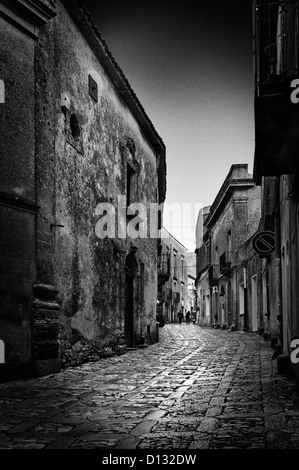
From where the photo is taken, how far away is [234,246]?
98.3ft

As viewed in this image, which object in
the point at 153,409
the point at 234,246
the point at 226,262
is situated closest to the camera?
the point at 153,409

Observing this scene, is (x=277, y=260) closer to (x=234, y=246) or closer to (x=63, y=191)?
(x=63, y=191)

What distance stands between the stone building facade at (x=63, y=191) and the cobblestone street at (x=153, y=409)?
107 centimetres

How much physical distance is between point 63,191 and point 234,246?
2024 centimetres

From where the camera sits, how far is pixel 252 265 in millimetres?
23547

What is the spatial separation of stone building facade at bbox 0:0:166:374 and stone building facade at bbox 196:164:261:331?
32.5 ft

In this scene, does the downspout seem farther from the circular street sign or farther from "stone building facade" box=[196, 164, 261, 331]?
"stone building facade" box=[196, 164, 261, 331]

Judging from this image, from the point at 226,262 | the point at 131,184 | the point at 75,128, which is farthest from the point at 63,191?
the point at 226,262

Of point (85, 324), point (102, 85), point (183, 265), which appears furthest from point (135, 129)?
point (183, 265)

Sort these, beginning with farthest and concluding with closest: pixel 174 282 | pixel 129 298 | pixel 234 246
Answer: pixel 174 282
pixel 234 246
pixel 129 298

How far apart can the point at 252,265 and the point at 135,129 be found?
9.37 metres

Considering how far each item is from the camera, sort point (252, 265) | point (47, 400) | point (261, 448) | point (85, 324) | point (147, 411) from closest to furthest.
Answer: point (261, 448), point (147, 411), point (47, 400), point (85, 324), point (252, 265)

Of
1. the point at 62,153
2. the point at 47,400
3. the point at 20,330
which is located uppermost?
→ the point at 62,153

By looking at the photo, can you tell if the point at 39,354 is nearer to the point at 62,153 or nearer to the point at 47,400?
the point at 47,400
